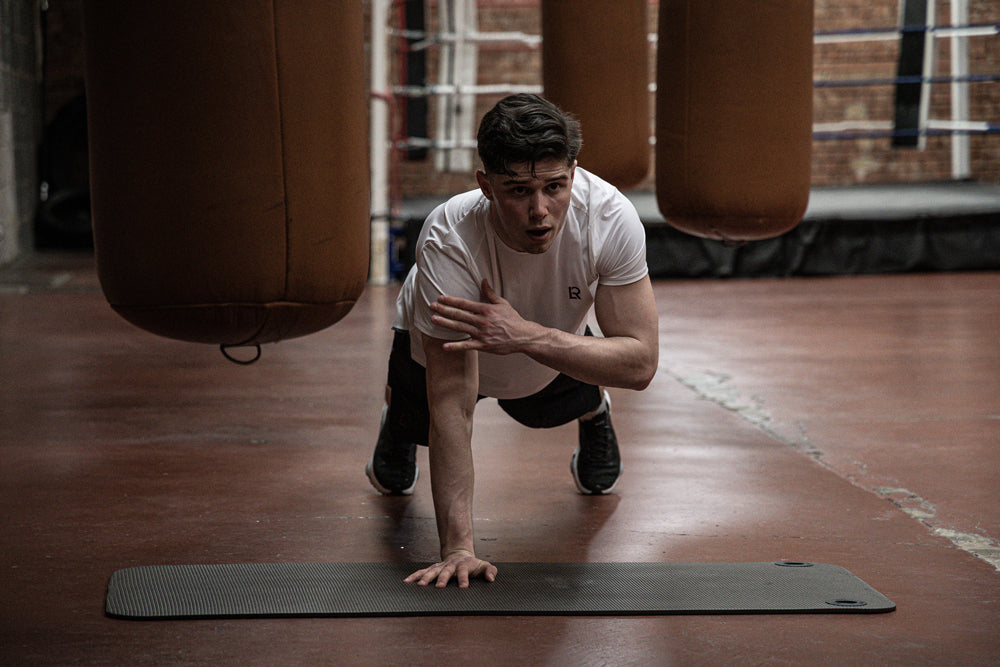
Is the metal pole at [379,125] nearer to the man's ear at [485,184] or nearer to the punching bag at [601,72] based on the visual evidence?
the punching bag at [601,72]

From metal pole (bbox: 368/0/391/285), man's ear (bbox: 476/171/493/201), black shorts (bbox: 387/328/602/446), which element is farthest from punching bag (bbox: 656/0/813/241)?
metal pole (bbox: 368/0/391/285)

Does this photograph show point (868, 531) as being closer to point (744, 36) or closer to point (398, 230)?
point (744, 36)

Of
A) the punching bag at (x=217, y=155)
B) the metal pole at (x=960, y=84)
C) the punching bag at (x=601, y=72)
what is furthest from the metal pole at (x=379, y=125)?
the punching bag at (x=217, y=155)

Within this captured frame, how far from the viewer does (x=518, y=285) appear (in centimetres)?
201

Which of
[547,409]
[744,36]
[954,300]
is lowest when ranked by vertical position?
[954,300]

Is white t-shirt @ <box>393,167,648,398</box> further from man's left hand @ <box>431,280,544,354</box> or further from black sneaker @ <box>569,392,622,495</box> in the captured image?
black sneaker @ <box>569,392,622,495</box>

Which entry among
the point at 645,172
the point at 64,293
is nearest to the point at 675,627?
the point at 645,172

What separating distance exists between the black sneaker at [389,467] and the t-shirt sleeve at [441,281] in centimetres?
62

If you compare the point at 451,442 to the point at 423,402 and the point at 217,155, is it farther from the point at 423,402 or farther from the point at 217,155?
the point at 217,155

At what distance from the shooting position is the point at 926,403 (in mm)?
3504

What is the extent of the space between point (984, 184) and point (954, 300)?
2.75 meters

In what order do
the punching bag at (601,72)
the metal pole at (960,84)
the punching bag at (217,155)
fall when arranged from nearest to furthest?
the punching bag at (217,155) → the punching bag at (601,72) → the metal pole at (960,84)

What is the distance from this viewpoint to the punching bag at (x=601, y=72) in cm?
293

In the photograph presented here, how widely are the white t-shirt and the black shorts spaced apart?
0.36 m
